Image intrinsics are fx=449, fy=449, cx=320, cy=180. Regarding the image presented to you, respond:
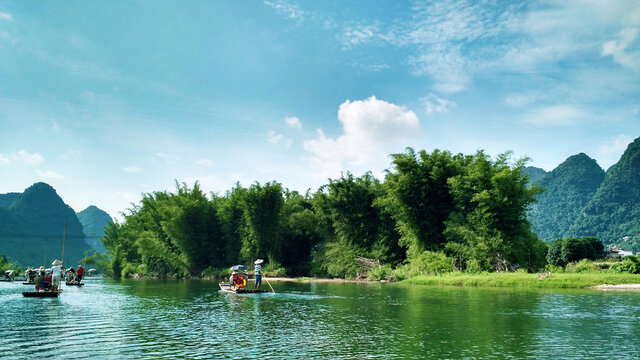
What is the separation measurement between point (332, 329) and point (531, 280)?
71.2 ft

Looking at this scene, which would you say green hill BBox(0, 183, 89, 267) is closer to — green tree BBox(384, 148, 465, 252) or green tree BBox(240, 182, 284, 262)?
green tree BBox(240, 182, 284, 262)

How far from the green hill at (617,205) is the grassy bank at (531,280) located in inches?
4878

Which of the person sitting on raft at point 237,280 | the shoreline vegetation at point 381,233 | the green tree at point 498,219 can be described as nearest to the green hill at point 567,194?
the shoreline vegetation at point 381,233

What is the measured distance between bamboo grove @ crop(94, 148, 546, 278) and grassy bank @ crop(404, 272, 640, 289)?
2.65 m

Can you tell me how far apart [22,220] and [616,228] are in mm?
180732

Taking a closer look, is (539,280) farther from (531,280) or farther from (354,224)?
(354,224)

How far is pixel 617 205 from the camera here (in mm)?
143875

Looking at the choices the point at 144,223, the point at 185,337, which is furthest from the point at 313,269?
the point at 185,337

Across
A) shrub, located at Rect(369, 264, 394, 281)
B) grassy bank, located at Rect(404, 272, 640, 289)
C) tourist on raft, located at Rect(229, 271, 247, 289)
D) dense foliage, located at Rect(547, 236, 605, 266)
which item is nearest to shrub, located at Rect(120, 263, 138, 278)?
shrub, located at Rect(369, 264, 394, 281)

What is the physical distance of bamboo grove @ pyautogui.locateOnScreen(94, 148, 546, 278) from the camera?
118 ft

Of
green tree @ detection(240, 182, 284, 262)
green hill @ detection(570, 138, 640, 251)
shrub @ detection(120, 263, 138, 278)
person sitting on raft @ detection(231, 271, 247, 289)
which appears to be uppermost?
A: green hill @ detection(570, 138, 640, 251)

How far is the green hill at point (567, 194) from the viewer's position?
17850cm

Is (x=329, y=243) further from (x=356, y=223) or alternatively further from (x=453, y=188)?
(x=453, y=188)

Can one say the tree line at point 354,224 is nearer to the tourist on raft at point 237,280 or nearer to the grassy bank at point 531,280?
the grassy bank at point 531,280
